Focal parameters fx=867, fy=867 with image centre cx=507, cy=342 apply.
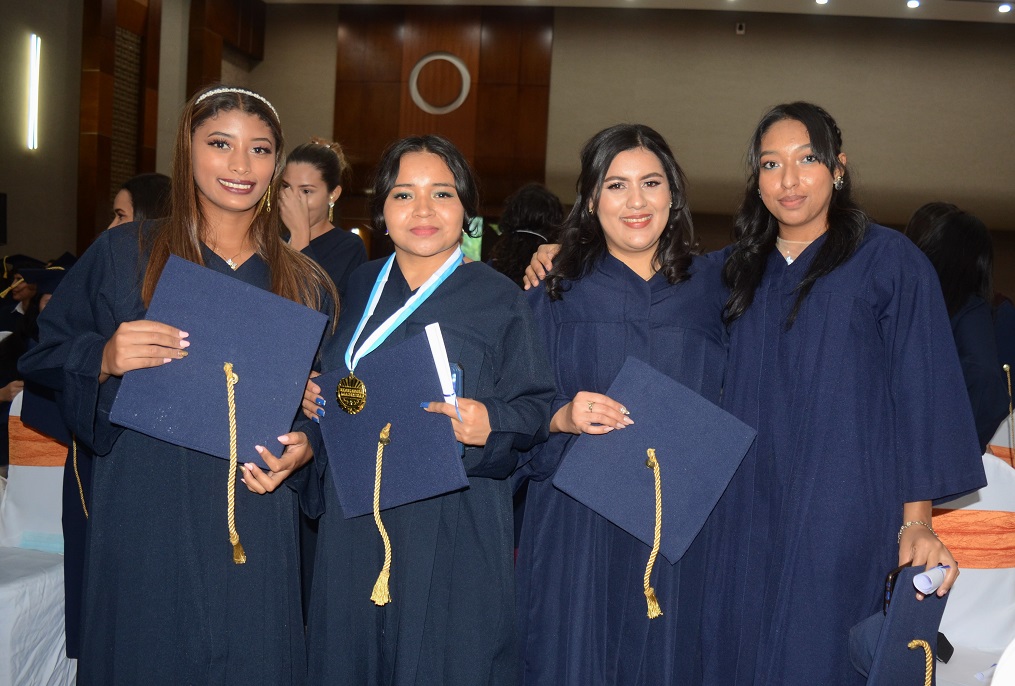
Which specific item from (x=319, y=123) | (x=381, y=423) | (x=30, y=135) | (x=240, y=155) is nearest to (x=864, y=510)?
(x=381, y=423)

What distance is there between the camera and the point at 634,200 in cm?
220

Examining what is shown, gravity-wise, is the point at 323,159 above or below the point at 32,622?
above

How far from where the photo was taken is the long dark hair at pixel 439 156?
84.1 inches

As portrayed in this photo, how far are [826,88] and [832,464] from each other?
1008 centimetres

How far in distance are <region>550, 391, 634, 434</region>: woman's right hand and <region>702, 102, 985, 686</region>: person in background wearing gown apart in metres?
0.35

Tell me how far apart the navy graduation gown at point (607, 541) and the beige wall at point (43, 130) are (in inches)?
279

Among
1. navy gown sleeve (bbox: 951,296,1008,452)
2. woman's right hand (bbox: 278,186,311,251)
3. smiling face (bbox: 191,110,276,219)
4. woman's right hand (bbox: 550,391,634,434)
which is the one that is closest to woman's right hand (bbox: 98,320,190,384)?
smiling face (bbox: 191,110,276,219)

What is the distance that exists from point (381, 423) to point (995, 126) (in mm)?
11300

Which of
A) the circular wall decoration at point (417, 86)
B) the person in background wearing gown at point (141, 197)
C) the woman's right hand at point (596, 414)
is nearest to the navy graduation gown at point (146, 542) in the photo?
the woman's right hand at point (596, 414)

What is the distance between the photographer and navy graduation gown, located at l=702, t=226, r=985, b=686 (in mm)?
2002

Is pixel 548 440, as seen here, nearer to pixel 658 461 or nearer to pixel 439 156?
pixel 658 461

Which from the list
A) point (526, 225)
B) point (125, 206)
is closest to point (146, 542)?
point (125, 206)

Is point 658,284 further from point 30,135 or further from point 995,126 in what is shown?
point 995,126

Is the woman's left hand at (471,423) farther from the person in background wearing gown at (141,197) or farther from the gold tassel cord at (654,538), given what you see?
the person in background wearing gown at (141,197)
